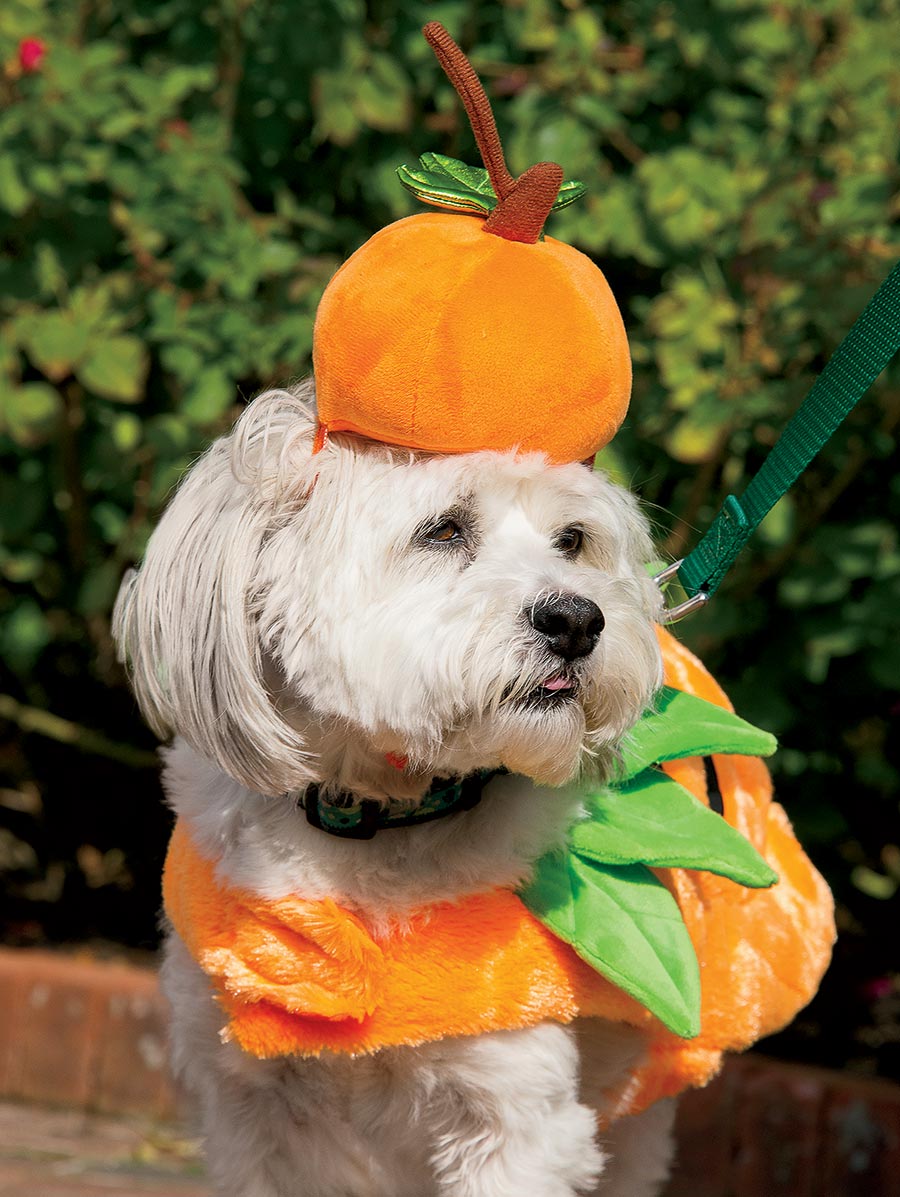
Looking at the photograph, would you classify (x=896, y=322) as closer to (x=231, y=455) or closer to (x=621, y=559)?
(x=621, y=559)

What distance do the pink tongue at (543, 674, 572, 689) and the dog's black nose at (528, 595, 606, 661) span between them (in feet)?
0.08

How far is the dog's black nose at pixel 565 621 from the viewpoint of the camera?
5.10 ft

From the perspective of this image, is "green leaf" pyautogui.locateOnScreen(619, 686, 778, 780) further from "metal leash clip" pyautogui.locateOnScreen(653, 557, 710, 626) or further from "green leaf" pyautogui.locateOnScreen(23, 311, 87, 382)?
"green leaf" pyautogui.locateOnScreen(23, 311, 87, 382)

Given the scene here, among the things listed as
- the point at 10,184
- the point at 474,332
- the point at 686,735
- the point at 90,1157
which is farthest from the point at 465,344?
the point at 90,1157

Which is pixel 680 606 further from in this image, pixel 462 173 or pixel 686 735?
pixel 462 173

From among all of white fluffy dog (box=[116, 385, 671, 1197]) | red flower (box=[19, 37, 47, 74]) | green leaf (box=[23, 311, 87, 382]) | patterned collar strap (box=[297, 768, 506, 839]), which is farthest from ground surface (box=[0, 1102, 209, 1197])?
red flower (box=[19, 37, 47, 74])

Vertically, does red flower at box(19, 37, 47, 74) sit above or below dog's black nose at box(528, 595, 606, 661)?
below

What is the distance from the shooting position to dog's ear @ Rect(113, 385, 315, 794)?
5.43ft

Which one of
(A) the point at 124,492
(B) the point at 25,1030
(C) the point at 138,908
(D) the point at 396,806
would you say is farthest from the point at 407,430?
(C) the point at 138,908

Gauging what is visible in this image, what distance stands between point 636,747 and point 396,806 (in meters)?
0.31

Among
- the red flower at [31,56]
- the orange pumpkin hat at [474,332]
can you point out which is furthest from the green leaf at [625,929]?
the red flower at [31,56]

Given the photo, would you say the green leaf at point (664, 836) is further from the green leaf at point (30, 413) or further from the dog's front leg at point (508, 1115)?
the green leaf at point (30, 413)

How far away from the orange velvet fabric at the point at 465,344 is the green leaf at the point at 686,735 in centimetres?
43

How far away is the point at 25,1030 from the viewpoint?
3174mm
